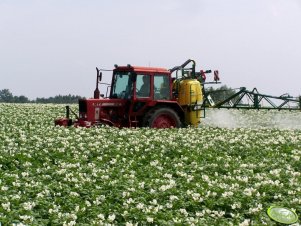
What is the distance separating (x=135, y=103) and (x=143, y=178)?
33.0 feet

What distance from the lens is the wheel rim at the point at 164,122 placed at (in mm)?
22100

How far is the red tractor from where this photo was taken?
21.3 meters

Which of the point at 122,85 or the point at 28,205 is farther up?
the point at 122,85

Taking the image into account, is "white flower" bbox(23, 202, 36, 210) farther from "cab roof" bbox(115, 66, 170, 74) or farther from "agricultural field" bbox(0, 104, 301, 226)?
"cab roof" bbox(115, 66, 170, 74)

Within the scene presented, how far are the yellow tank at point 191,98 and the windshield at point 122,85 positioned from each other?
3164 millimetres

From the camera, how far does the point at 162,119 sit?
73.6 feet

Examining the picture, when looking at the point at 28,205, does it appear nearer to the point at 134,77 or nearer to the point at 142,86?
the point at 134,77

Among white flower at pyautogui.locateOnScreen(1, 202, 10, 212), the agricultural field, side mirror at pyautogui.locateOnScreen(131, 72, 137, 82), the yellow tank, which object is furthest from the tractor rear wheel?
white flower at pyautogui.locateOnScreen(1, 202, 10, 212)

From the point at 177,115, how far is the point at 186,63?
294 centimetres

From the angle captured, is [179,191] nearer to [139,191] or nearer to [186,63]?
[139,191]

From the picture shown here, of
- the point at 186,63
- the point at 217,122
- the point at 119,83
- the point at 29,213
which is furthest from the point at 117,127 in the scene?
the point at 29,213

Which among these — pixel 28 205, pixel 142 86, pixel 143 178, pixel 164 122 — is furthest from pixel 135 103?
pixel 28 205

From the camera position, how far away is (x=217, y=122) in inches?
1192

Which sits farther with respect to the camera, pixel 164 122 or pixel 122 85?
pixel 164 122
